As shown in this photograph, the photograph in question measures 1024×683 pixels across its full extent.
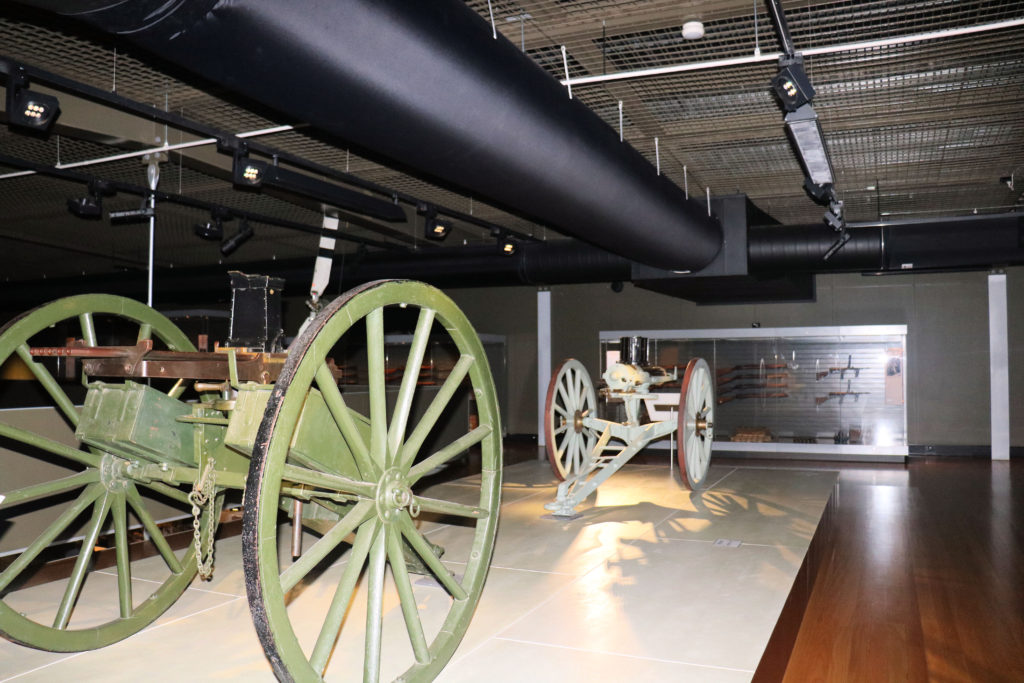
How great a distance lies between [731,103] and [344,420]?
15.2 feet

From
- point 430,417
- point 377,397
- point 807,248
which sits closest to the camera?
point 377,397

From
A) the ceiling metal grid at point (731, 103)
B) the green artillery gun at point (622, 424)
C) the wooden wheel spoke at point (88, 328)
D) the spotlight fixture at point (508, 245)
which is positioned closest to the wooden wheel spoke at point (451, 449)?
the wooden wheel spoke at point (88, 328)

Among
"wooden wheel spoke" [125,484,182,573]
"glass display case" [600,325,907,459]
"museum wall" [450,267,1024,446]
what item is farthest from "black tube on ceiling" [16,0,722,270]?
"museum wall" [450,267,1024,446]

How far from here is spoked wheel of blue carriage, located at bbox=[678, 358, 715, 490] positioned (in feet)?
23.3

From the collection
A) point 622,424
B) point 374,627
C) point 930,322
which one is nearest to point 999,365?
point 930,322

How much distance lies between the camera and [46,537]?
3141mm

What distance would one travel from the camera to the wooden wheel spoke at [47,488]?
2.93 m

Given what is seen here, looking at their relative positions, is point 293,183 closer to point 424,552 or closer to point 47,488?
point 47,488

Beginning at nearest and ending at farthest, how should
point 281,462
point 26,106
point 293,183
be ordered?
point 281,462
point 26,106
point 293,183

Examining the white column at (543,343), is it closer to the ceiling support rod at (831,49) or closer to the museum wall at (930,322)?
the museum wall at (930,322)

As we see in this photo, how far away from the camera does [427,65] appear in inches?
116

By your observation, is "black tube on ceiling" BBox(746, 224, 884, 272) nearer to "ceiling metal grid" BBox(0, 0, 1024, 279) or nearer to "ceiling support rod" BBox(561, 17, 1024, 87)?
"ceiling metal grid" BBox(0, 0, 1024, 279)

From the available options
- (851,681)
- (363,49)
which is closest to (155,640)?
A: (363,49)

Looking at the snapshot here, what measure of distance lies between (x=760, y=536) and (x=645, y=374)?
217 centimetres
